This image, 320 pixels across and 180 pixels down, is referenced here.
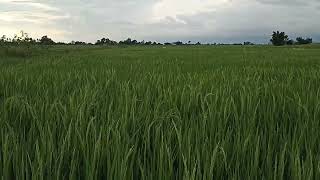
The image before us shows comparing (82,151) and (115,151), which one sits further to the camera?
(82,151)

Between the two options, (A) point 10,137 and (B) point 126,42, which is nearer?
(A) point 10,137

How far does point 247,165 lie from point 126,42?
94.1m

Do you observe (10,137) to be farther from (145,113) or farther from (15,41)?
(15,41)

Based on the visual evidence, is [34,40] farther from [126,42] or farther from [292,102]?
[126,42]

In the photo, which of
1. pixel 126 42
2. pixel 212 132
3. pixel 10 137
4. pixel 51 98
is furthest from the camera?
pixel 126 42

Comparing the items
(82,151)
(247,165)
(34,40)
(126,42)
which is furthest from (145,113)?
(126,42)

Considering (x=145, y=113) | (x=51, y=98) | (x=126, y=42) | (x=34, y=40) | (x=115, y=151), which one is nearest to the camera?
(x=115, y=151)

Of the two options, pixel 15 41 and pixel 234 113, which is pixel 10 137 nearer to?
pixel 234 113

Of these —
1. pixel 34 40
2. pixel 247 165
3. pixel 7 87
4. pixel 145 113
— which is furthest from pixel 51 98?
pixel 34 40

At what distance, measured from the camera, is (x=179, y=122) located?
230 cm

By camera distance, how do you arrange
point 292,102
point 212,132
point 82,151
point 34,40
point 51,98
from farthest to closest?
point 34,40
point 51,98
point 292,102
point 212,132
point 82,151

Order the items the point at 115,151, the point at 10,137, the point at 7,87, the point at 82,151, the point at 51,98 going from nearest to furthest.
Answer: the point at 115,151 < the point at 82,151 < the point at 10,137 < the point at 51,98 < the point at 7,87

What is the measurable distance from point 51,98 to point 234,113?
66.1 inches

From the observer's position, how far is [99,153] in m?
1.74
